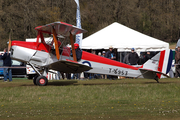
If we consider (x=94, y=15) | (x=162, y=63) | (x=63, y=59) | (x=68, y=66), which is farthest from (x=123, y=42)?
(x=94, y=15)

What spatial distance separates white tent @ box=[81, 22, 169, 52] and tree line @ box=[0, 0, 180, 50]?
10718mm

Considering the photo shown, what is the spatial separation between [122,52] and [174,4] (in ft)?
79.0

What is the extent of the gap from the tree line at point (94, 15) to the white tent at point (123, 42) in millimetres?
10718

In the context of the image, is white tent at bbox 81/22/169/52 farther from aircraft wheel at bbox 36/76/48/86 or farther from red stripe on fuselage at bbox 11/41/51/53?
aircraft wheel at bbox 36/76/48/86

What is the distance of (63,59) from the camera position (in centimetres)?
1203

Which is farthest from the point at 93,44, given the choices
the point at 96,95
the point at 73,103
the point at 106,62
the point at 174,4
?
the point at 174,4

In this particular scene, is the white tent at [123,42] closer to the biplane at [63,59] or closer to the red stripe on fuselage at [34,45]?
the biplane at [63,59]

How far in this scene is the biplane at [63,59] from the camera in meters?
11.5

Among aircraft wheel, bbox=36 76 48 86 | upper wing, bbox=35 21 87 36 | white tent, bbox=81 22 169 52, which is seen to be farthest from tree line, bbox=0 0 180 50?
aircraft wheel, bbox=36 76 48 86

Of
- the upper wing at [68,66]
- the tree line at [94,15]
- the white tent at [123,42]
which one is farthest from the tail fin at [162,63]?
the tree line at [94,15]

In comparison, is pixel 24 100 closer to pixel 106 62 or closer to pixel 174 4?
pixel 106 62

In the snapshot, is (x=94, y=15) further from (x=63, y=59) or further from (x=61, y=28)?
(x=61, y=28)

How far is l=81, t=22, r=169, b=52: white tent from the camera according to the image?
19906 millimetres

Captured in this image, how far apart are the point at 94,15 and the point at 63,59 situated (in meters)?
25.5
